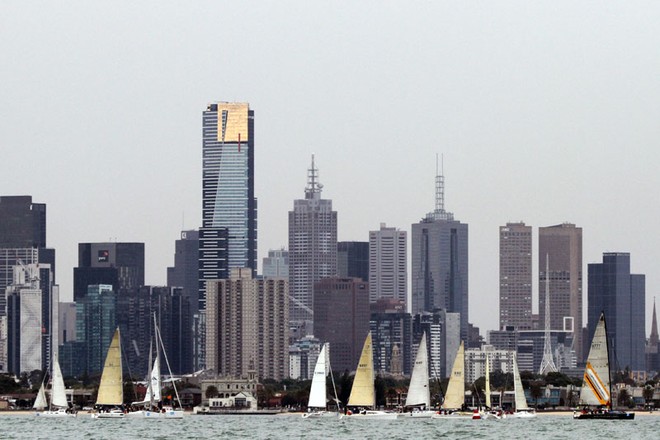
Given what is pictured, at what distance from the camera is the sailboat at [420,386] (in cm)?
16862

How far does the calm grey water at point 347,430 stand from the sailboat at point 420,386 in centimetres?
260

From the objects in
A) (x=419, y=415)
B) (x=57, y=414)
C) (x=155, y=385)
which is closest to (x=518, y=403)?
(x=419, y=415)

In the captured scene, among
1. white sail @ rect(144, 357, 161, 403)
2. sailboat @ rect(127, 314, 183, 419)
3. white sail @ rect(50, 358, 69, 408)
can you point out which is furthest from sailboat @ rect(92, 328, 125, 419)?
white sail @ rect(50, 358, 69, 408)

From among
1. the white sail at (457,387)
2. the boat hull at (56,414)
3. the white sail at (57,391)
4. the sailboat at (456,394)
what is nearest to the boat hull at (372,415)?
the sailboat at (456,394)

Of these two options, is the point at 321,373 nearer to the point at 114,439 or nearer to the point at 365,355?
the point at 365,355

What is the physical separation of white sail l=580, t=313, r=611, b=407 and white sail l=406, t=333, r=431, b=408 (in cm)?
2101

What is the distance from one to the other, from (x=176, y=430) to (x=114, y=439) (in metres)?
20.3

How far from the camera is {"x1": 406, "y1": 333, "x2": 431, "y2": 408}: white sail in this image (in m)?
169

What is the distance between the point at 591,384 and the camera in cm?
14838

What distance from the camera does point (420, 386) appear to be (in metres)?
171

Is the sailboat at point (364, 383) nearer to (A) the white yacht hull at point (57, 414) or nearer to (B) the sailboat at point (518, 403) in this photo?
(B) the sailboat at point (518, 403)

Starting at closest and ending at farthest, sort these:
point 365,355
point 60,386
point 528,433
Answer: point 528,433, point 365,355, point 60,386

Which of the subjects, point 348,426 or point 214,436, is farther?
point 348,426

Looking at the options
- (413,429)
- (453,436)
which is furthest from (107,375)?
(453,436)
